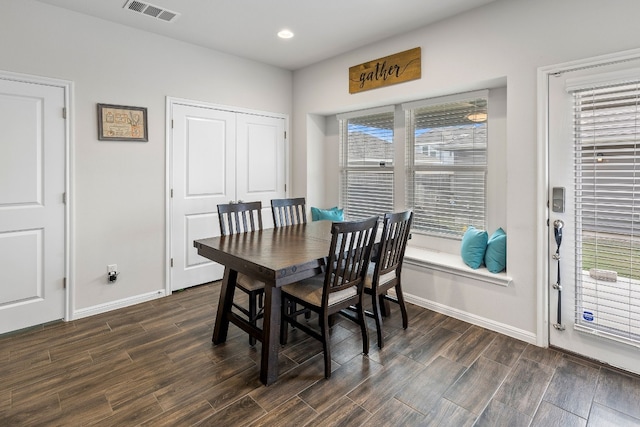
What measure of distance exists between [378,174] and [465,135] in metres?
1.10

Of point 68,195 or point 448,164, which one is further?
point 448,164

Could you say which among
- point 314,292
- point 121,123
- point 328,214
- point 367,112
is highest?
point 367,112

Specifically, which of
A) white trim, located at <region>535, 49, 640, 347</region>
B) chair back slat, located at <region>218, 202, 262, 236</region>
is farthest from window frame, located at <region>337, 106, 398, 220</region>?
white trim, located at <region>535, 49, 640, 347</region>

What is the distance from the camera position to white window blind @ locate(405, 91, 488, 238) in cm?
329

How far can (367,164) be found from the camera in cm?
429

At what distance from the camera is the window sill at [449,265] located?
2.82 metres

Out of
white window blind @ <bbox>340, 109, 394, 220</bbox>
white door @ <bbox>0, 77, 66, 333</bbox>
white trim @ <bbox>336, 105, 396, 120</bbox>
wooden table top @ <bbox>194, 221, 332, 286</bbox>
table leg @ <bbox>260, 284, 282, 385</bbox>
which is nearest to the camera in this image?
wooden table top @ <bbox>194, 221, 332, 286</bbox>

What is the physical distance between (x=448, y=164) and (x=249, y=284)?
2273 mm

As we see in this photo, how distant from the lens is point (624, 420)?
1820 mm

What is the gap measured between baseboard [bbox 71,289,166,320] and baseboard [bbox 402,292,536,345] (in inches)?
100.0

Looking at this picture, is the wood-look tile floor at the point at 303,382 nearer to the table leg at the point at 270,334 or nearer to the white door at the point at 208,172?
the table leg at the point at 270,334

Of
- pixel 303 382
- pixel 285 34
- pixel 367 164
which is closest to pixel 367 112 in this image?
pixel 367 164

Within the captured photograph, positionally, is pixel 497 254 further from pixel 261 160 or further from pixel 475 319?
pixel 261 160

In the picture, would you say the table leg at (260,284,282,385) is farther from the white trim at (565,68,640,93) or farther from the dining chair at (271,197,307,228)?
the white trim at (565,68,640,93)
